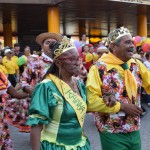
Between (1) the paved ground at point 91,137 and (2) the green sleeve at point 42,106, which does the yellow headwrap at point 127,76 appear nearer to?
(2) the green sleeve at point 42,106

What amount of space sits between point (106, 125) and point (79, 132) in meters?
0.70

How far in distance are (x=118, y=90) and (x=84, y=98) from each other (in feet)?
1.81

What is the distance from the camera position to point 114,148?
3.55 m

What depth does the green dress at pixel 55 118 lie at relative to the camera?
2.79 m

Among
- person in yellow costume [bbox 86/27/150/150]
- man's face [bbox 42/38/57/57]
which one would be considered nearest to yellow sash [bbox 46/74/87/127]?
person in yellow costume [bbox 86/27/150/150]

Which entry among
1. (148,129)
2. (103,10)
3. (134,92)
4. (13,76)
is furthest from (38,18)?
(134,92)

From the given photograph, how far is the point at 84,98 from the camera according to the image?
3.12m

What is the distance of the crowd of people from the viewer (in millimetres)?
2832

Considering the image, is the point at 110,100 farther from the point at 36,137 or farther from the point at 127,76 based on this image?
the point at 36,137

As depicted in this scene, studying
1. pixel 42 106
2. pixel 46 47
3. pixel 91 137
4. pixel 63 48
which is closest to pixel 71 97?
pixel 42 106

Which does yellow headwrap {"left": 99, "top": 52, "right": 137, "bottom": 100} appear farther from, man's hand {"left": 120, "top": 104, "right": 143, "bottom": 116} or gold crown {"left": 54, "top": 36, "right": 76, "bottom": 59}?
gold crown {"left": 54, "top": 36, "right": 76, "bottom": 59}

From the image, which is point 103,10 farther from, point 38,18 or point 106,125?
point 106,125

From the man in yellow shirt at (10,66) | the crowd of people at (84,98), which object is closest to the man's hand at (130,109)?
the crowd of people at (84,98)

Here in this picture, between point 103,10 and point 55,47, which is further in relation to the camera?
point 103,10
